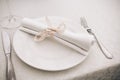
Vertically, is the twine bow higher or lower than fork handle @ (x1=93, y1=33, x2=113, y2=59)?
higher

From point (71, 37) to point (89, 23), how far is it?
0.18 m

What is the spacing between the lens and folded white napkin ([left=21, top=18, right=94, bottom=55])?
65 centimetres

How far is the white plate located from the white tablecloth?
2 cm

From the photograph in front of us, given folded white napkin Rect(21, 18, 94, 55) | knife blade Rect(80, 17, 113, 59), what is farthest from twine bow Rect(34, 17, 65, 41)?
knife blade Rect(80, 17, 113, 59)

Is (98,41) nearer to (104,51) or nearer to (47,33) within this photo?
(104,51)

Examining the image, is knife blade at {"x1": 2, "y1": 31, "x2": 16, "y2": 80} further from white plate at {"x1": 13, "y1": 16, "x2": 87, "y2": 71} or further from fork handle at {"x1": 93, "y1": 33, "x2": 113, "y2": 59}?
fork handle at {"x1": 93, "y1": 33, "x2": 113, "y2": 59}

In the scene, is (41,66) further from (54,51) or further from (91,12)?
(91,12)

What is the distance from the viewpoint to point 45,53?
0.64 metres

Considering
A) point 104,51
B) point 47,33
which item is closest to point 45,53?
point 47,33

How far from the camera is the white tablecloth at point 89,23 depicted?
608 mm

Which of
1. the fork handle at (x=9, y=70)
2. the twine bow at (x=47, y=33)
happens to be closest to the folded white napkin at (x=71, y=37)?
the twine bow at (x=47, y=33)

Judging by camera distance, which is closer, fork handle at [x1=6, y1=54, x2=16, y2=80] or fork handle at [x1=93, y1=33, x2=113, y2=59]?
fork handle at [x1=6, y1=54, x2=16, y2=80]

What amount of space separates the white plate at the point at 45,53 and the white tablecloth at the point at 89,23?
2 centimetres

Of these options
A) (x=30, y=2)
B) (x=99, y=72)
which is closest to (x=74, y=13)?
(x=30, y=2)
